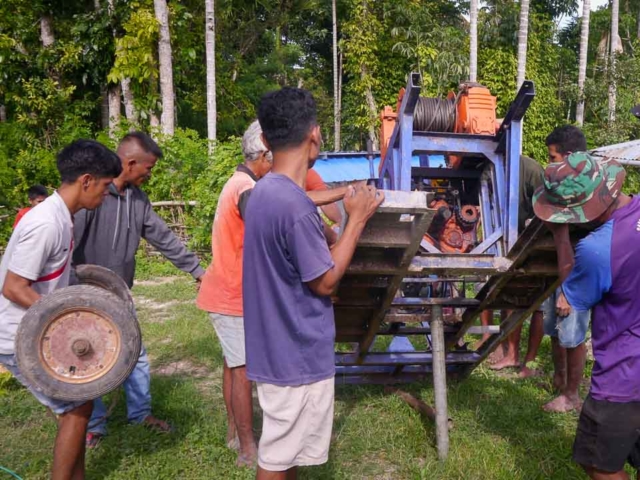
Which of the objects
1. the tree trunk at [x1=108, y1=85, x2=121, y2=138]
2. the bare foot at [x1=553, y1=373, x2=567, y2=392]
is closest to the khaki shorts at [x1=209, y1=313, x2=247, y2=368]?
the bare foot at [x1=553, y1=373, x2=567, y2=392]

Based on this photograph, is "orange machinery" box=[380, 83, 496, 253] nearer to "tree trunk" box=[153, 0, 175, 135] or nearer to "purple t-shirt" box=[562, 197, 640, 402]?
"purple t-shirt" box=[562, 197, 640, 402]

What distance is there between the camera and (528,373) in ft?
17.1

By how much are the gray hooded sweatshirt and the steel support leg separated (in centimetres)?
213

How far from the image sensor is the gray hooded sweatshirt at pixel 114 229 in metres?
3.80

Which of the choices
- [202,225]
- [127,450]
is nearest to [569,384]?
[127,450]

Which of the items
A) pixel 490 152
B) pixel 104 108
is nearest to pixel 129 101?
pixel 104 108

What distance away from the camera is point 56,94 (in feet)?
46.6

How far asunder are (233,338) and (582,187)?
222 centimetres

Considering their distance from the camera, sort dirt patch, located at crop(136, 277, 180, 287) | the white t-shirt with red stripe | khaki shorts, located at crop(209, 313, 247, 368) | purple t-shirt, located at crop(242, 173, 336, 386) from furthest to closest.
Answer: dirt patch, located at crop(136, 277, 180, 287)
khaki shorts, located at crop(209, 313, 247, 368)
the white t-shirt with red stripe
purple t-shirt, located at crop(242, 173, 336, 386)

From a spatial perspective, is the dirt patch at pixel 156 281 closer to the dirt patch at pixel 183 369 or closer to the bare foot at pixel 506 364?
the dirt patch at pixel 183 369

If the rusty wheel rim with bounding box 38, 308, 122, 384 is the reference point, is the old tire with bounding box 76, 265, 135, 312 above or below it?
above

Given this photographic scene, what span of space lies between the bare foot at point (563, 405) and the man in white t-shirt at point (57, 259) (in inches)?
131

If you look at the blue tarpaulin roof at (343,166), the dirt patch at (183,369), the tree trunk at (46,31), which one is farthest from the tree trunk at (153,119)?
the dirt patch at (183,369)

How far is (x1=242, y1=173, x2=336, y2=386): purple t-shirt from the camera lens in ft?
7.04
